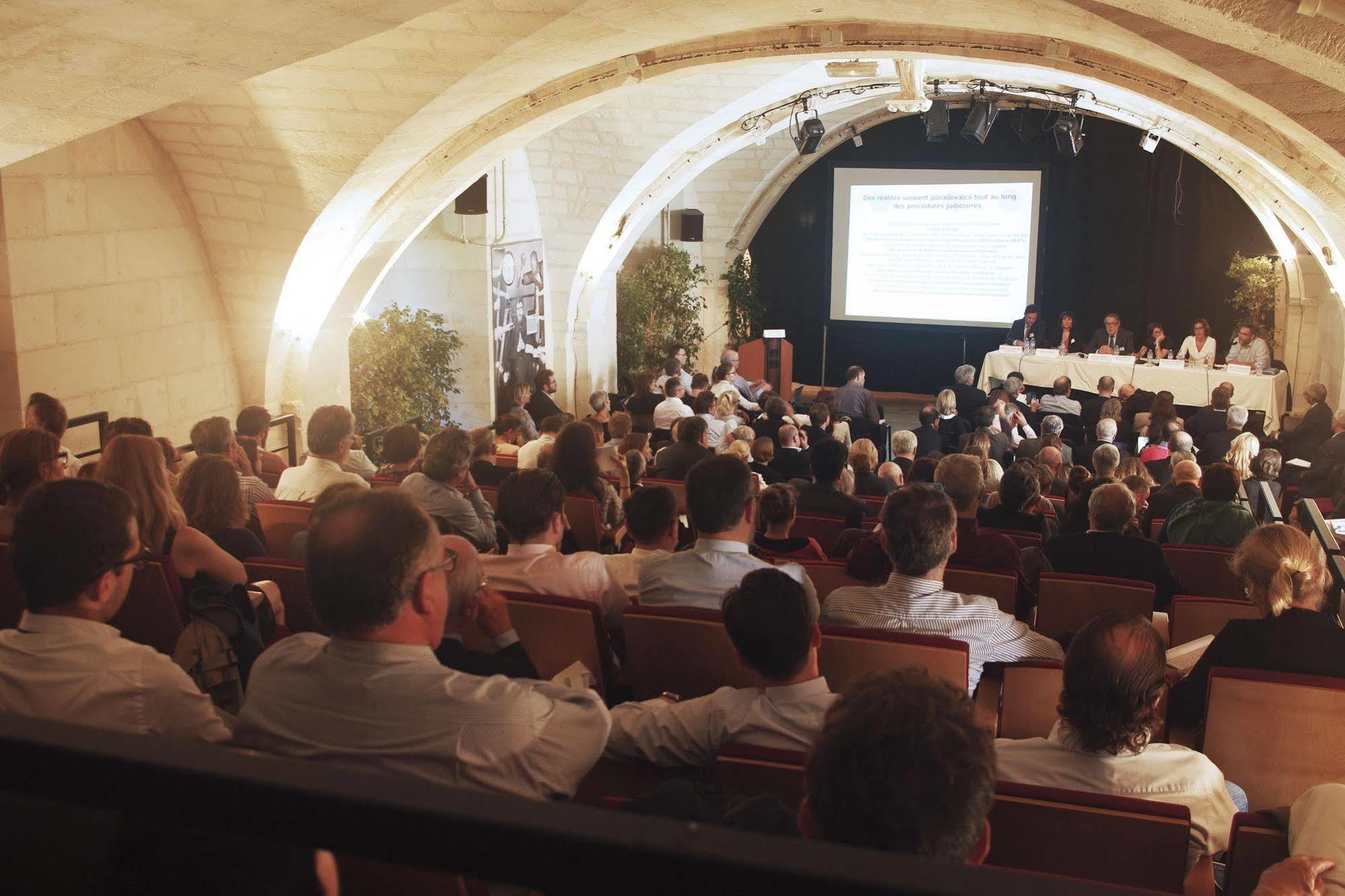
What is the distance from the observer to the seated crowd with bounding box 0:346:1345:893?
5.93ft

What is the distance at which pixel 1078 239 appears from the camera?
16.2 m

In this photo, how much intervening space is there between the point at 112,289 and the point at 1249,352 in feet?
37.9

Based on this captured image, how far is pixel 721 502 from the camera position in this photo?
3.64 metres

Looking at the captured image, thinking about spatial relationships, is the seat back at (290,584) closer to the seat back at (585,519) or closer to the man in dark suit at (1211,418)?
the seat back at (585,519)

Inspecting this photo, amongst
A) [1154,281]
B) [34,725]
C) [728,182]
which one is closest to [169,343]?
[34,725]

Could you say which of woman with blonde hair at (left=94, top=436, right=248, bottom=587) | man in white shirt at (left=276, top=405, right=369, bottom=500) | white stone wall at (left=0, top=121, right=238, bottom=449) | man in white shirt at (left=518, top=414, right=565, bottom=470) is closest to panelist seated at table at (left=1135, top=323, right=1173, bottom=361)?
man in white shirt at (left=518, top=414, right=565, bottom=470)

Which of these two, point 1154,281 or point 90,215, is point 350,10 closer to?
point 90,215

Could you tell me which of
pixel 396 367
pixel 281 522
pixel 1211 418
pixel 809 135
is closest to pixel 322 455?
pixel 281 522

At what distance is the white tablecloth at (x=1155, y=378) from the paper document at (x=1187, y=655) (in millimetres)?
9258

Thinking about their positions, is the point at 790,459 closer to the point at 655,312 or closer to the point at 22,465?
the point at 22,465

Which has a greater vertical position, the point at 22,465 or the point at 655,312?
the point at 655,312

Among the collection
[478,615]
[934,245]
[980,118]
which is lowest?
[478,615]

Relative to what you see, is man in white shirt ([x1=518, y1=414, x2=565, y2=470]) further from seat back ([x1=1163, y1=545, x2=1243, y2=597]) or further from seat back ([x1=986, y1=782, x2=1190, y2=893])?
seat back ([x1=986, y1=782, x2=1190, y2=893])

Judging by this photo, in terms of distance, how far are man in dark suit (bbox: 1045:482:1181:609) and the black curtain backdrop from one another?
11.3 meters
